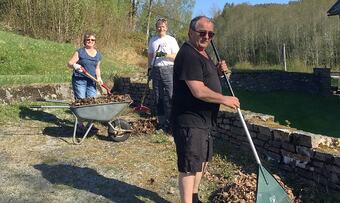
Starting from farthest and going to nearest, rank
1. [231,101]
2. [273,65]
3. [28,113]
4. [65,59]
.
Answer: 1. [273,65]
2. [65,59]
3. [28,113]
4. [231,101]

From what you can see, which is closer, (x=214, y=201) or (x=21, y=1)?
(x=214, y=201)

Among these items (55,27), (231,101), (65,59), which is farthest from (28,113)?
(55,27)

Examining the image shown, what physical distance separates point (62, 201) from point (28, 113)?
4.55 m

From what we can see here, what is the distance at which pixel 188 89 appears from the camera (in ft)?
13.9

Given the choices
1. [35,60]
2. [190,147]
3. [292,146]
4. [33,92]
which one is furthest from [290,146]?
[35,60]

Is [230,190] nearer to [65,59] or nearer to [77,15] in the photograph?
[65,59]

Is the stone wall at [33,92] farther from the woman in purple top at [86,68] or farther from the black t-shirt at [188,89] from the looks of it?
the black t-shirt at [188,89]

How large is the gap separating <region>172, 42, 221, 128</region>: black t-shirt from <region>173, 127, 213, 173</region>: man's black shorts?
6 cm

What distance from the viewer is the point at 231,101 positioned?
164 inches

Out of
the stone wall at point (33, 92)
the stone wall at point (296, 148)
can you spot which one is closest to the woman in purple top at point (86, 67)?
the stone wall at point (296, 148)

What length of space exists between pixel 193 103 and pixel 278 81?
14.2 meters

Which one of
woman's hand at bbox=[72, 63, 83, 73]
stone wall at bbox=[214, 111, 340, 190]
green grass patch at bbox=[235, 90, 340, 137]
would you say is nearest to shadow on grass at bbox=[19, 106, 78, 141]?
woman's hand at bbox=[72, 63, 83, 73]

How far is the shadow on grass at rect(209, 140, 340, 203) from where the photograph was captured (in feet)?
16.4

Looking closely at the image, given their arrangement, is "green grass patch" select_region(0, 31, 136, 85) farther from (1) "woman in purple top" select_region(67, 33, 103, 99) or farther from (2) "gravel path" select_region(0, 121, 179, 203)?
(2) "gravel path" select_region(0, 121, 179, 203)
